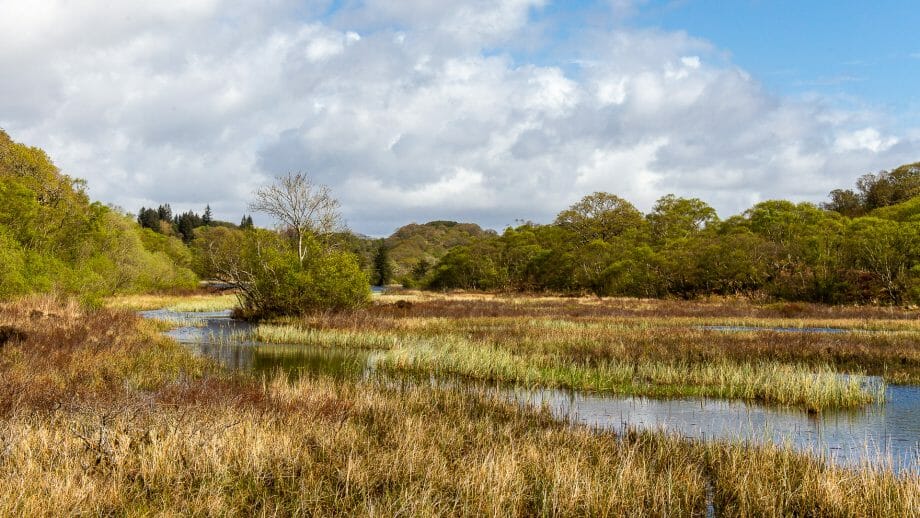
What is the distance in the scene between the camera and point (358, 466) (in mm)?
6727

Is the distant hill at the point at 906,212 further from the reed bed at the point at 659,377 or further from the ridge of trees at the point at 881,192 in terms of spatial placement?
the reed bed at the point at 659,377

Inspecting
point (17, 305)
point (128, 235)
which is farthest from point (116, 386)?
point (128, 235)

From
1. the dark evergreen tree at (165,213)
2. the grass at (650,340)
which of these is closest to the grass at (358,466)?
the grass at (650,340)

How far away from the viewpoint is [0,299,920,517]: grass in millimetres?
5785

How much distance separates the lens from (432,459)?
283 inches

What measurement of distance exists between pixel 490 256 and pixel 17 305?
3123 inches

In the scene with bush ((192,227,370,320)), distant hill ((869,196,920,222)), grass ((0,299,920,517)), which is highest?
distant hill ((869,196,920,222))

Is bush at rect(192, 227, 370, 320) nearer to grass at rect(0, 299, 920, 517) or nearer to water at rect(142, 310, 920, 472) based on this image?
water at rect(142, 310, 920, 472)

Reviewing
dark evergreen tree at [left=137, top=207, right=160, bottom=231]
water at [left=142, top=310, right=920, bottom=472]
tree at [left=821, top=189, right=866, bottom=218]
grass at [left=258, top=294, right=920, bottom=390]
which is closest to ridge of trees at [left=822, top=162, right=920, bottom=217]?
tree at [left=821, top=189, right=866, bottom=218]

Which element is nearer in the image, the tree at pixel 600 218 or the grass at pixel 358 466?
the grass at pixel 358 466

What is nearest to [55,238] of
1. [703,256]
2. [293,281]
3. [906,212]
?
[293,281]

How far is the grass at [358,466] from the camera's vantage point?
579 cm

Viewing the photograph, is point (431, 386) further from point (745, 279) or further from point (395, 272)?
point (395, 272)

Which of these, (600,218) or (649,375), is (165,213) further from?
(649,375)
